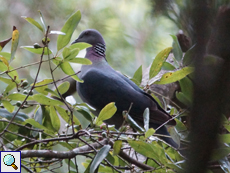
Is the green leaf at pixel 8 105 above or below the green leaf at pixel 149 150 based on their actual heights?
above

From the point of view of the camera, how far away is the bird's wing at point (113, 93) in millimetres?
1632

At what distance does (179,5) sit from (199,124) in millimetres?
255

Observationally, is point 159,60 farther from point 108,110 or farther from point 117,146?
point 117,146

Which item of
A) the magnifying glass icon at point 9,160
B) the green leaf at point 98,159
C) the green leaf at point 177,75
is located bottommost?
the magnifying glass icon at point 9,160

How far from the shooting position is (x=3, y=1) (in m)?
3.48

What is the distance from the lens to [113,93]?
5.65 ft

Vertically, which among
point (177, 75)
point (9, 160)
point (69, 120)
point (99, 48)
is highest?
point (99, 48)

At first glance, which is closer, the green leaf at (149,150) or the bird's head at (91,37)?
the green leaf at (149,150)

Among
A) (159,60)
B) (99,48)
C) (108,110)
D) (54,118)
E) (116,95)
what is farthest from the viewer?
(99,48)

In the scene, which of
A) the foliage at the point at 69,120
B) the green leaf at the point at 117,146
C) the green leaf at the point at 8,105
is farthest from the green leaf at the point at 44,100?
the green leaf at the point at 117,146

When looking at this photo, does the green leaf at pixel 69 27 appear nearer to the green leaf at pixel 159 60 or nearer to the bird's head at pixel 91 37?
the green leaf at pixel 159 60

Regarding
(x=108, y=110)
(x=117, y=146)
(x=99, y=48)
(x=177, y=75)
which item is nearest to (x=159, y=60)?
(x=177, y=75)

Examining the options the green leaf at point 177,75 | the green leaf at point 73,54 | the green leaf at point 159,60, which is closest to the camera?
the green leaf at point 73,54

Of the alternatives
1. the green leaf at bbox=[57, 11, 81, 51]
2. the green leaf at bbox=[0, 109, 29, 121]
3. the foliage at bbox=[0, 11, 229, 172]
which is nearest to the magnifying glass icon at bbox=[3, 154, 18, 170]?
the foliage at bbox=[0, 11, 229, 172]
